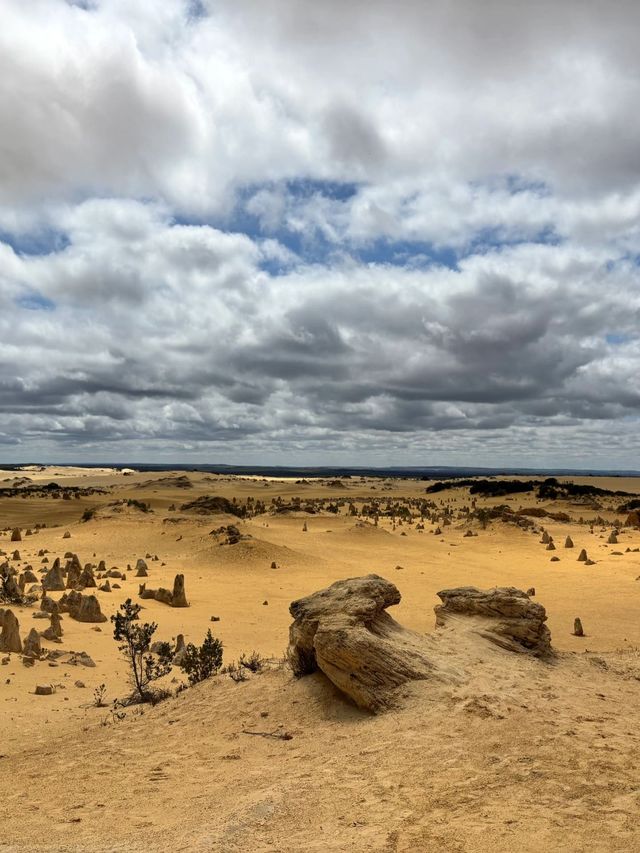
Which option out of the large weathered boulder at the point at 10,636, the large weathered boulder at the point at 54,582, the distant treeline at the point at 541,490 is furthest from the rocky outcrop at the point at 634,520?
the large weathered boulder at the point at 10,636

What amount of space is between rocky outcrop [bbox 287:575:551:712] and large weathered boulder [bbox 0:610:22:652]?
5.46 metres

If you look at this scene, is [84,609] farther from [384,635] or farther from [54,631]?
[384,635]

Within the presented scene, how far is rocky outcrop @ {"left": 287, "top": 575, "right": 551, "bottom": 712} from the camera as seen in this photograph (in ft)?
25.7

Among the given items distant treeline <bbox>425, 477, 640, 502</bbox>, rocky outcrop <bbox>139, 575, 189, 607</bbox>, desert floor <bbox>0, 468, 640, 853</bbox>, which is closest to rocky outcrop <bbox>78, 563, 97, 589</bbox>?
rocky outcrop <bbox>139, 575, 189, 607</bbox>

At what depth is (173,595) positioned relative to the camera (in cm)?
1686

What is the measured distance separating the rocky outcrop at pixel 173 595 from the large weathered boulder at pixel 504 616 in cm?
793

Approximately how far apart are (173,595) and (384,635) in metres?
9.51

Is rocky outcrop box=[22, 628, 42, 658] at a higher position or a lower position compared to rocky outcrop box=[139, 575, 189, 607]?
higher

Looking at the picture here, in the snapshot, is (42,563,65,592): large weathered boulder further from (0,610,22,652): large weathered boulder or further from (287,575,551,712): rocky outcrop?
(287,575,551,712): rocky outcrop

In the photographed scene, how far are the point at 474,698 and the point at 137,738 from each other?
4.16 meters

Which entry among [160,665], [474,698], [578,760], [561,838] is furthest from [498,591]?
[561,838]

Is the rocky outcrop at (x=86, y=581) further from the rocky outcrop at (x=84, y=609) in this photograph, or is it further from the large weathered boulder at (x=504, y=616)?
the large weathered boulder at (x=504, y=616)

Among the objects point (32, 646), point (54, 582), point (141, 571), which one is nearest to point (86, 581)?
point (54, 582)

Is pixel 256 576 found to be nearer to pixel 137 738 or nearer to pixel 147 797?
pixel 137 738
